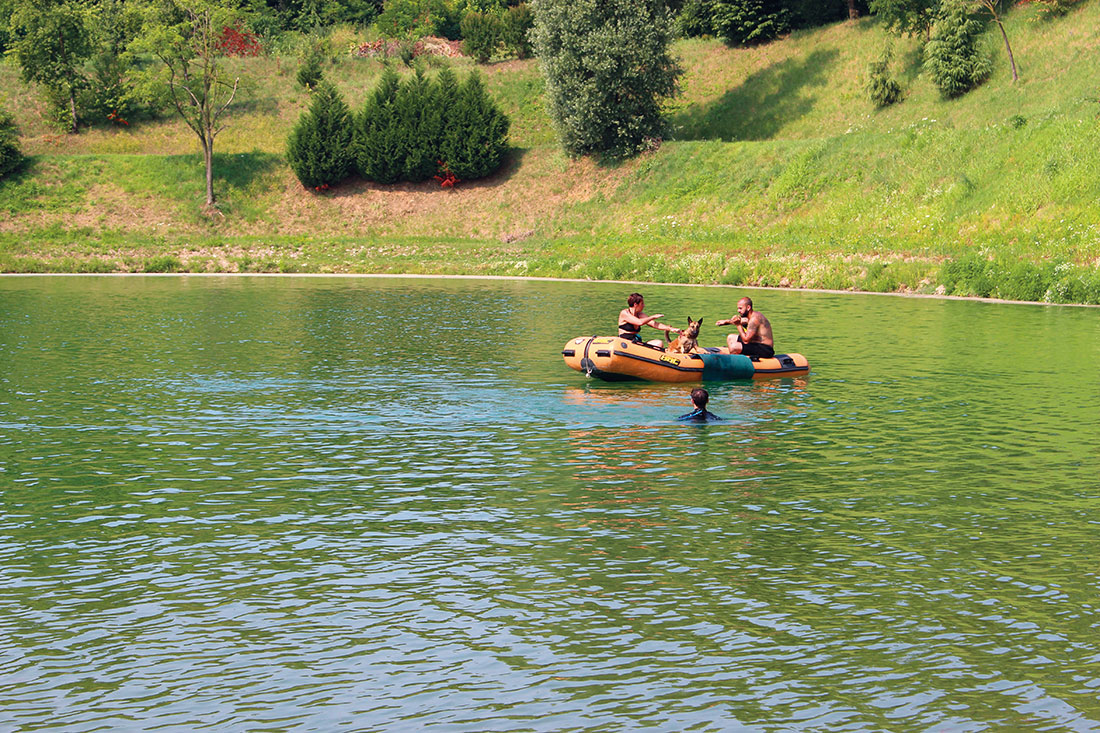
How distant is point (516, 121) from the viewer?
7488cm

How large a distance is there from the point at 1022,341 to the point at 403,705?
2399 cm

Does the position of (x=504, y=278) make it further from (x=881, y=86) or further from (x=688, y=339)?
(x=881, y=86)

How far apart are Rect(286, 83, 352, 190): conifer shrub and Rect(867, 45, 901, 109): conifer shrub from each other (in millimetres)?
30677

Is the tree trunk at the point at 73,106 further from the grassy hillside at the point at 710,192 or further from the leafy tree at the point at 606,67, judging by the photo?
the leafy tree at the point at 606,67

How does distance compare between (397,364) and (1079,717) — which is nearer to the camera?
(1079,717)

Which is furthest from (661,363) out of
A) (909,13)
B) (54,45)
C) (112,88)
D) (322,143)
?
(112,88)

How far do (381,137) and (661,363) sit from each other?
48851mm

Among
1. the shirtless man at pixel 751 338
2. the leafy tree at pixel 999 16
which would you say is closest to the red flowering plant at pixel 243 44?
the leafy tree at pixel 999 16

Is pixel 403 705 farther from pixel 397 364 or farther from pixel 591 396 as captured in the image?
pixel 397 364

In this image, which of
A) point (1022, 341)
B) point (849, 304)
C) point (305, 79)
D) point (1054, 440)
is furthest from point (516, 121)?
point (1054, 440)

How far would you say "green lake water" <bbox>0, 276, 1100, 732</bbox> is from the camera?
342 inches

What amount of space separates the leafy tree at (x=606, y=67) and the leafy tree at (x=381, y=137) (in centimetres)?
980

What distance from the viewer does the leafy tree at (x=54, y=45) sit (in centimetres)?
6981

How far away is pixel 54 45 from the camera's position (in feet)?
230
